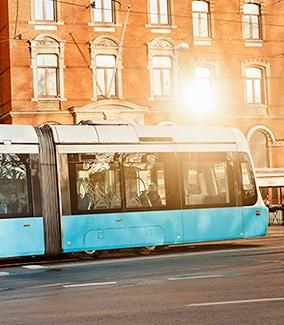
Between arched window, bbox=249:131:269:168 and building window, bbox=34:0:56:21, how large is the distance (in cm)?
1225

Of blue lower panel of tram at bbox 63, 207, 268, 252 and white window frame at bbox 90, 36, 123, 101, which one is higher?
white window frame at bbox 90, 36, 123, 101

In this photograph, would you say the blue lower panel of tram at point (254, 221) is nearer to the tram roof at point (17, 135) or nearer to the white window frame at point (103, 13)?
the tram roof at point (17, 135)

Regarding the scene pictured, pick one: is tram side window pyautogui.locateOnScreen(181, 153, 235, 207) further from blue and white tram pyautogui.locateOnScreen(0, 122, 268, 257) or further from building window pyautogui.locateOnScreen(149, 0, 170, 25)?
building window pyautogui.locateOnScreen(149, 0, 170, 25)

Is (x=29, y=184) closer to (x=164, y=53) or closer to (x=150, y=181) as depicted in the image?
(x=150, y=181)

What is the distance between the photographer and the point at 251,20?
41.4 m

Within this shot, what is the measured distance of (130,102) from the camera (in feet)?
120

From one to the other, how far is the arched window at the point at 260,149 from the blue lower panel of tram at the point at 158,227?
2109 centimetres

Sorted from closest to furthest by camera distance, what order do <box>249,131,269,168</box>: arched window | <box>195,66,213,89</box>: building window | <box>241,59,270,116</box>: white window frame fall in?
<box>195,66,213,89</box>: building window, <box>249,131,269,168</box>: arched window, <box>241,59,270,116</box>: white window frame

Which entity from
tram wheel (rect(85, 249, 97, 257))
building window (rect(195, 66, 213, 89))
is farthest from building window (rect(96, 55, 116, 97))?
tram wheel (rect(85, 249, 97, 257))

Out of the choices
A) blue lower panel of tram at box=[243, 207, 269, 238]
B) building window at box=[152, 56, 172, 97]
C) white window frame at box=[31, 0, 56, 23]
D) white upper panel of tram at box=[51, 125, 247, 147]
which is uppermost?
white window frame at box=[31, 0, 56, 23]

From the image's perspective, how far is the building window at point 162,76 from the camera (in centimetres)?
3803

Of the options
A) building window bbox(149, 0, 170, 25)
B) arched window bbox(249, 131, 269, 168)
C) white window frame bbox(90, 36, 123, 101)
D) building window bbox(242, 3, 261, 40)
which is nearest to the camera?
white window frame bbox(90, 36, 123, 101)

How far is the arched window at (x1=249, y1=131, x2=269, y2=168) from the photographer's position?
40.4 meters

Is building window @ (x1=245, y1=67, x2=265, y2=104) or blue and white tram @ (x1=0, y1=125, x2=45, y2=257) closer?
blue and white tram @ (x1=0, y1=125, x2=45, y2=257)
